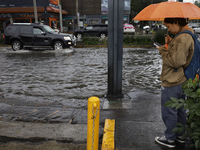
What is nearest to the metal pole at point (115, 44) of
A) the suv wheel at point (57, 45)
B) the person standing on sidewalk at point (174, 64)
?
the person standing on sidewalk at point (174, 64)

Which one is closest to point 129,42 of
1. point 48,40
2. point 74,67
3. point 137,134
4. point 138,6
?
point 48,40

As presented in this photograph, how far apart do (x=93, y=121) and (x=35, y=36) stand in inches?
520

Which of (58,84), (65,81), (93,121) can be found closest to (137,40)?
(65,81)

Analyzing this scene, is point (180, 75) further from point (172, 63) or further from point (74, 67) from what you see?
point (74, 67)

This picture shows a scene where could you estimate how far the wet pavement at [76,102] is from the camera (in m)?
3.42

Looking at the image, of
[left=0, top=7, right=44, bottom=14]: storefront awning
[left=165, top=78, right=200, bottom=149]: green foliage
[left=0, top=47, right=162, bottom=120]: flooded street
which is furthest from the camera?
[left=0, top=7, right=44, bottom=14]: storefront awning

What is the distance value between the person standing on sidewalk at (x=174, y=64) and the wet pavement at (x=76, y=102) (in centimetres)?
44

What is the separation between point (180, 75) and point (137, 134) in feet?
3.96

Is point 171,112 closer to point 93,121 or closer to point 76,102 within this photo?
point 93,121

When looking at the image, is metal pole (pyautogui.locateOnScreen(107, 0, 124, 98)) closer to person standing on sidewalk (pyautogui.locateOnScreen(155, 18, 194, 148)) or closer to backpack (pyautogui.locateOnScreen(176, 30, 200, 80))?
person standing on sidewalk (pyautogui.locateOnScreen(155, 18, 194, 148))

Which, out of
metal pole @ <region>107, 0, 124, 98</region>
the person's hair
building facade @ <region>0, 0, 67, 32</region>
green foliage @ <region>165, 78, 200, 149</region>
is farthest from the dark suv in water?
building facade @ <region>0, 0, 67, 32</region>

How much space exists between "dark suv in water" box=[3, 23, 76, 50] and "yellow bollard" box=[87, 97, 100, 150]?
12.5 m

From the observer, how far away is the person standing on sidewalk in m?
2.59

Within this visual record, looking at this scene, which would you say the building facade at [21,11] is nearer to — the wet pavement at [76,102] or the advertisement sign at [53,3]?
Answer: the advertisement sign at [53,3]
